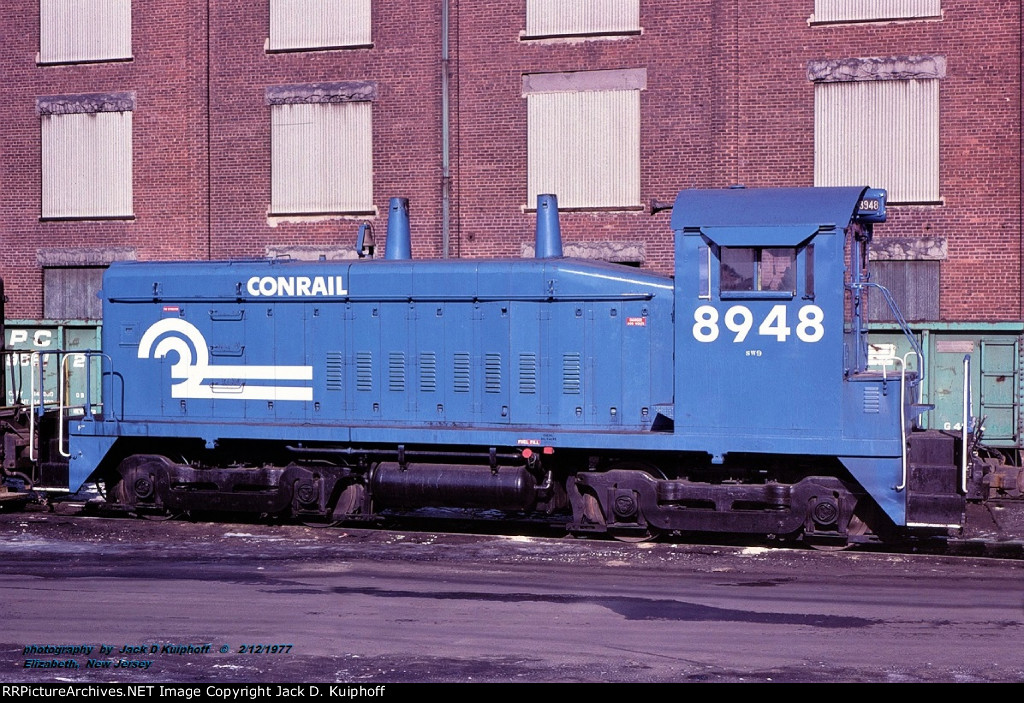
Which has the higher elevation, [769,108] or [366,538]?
[769,108]

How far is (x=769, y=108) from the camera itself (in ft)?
73.8

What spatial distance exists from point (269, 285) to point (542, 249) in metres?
3.35

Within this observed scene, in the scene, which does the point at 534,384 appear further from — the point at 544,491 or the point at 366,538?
the point at 366,538

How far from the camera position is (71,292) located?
2548cm

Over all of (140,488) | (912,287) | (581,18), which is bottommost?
(140,488)

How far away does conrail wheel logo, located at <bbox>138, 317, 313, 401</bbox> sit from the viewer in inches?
581

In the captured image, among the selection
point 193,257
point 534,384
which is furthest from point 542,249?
point 193,257

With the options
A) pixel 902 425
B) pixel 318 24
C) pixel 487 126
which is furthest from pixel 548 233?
pixel 318 24

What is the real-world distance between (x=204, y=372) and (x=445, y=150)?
9.97 meters

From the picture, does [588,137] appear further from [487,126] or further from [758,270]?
[758,270]

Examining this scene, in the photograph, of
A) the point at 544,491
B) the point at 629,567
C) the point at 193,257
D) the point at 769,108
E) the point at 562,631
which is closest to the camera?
the point at 562,631

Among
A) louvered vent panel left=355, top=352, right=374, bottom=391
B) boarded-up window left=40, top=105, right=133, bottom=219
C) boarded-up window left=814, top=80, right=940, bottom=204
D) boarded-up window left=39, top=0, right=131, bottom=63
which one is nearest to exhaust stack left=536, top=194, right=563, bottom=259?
louvered vent panel left=355, top=352, right=374, bottom=391

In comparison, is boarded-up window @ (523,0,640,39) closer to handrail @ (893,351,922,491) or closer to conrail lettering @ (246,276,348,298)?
conrail lettering @ (246,276,348,298)

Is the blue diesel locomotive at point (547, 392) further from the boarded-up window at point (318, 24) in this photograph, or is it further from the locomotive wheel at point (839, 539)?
the boarded-up window at point (318, 24)
